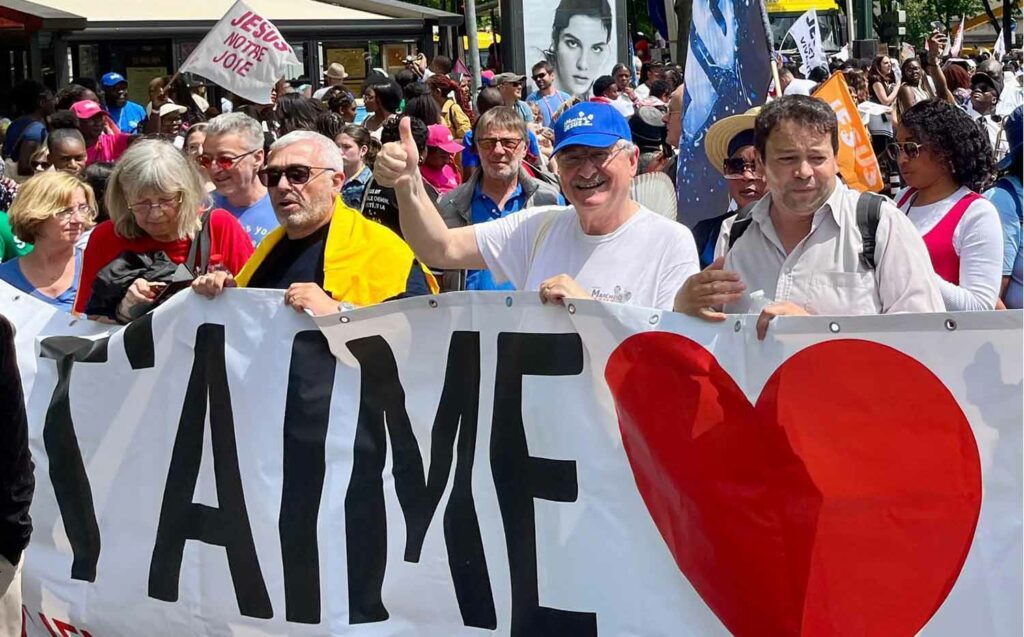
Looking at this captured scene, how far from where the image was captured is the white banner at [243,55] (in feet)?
32.1

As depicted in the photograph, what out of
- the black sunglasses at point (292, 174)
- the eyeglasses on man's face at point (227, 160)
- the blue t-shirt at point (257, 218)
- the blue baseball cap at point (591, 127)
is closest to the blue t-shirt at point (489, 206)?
the blue t-shirt at point (257, 218)

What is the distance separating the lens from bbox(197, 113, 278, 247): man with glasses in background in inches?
248

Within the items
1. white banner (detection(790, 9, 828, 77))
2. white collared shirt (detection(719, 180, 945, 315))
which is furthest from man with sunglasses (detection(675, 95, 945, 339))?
white banner (detection(790, 9, 828, 77))

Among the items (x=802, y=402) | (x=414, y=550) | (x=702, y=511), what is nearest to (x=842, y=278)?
(x=802, y=402)

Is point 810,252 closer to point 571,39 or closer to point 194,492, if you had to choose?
point 194,492

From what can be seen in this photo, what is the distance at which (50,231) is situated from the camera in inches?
238

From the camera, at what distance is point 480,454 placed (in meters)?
4.05

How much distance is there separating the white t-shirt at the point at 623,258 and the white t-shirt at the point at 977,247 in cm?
105

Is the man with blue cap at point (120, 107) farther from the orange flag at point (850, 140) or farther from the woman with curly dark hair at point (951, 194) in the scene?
the woman with curly dark hair at point (951, 194)

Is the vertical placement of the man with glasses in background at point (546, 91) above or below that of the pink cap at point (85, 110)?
above

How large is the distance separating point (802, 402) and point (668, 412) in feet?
1.24

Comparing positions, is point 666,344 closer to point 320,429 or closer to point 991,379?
point 991,379

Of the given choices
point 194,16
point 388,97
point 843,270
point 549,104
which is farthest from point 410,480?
point 194,16

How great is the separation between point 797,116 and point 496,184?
3.09 meters
